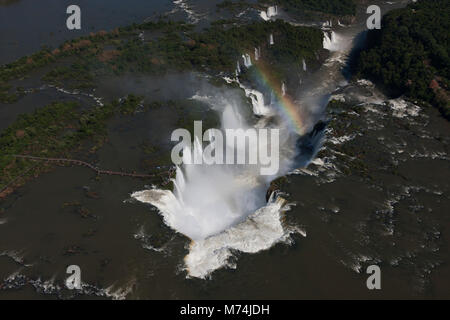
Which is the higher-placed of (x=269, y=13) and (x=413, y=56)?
(x=269, y=13)

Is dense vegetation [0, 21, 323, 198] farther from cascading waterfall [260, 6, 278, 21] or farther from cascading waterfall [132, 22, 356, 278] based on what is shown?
cascading waterfall [260, 6, 278, 21]

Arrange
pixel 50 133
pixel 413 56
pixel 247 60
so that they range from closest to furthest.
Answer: pixel 50 133
pixel 413 56
pixel 247 60

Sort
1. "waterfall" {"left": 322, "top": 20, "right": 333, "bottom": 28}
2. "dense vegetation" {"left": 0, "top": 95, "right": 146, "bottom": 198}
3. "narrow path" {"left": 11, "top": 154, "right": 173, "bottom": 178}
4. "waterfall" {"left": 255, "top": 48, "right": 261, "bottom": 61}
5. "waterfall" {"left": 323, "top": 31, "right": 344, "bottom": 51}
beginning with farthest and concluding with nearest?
"waterfall" {"left": 322, "top": 20, "right": 333, "bottom": 28}
"waterfall" {"left": 323, "top": 31, "right": 344, "bottom": 51}
"waterfall" {"left": 255, "top": 48, "right": 261, "bottom": 61}
"dense vegetation" {"left": 0, "top": 95, "right": 146, "bottom": 198}
"narrow path" {"left": 11, "top": 154, "right": 173, "bottom": 178}

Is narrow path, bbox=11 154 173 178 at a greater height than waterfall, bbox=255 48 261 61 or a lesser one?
lesser

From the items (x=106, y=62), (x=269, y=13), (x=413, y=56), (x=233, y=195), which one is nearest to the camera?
(x=233, y=195)

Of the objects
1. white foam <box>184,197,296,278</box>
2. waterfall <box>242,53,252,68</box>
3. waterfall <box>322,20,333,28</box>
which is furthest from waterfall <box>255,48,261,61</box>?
white foam <box>184,197,296,278</box>

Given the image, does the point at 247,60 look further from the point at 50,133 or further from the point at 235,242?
the point at 235,242

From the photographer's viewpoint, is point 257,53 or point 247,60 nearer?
point 247,60

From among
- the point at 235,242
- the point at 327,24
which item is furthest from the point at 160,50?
the point at 235,242
